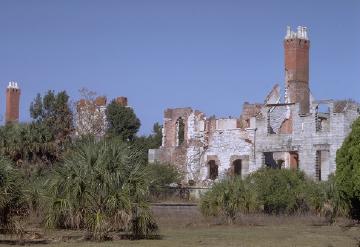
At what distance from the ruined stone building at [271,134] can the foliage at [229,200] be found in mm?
18032

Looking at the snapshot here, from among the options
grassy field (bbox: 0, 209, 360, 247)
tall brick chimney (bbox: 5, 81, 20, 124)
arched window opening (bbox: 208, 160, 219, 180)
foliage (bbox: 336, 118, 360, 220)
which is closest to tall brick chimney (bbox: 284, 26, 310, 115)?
arched window opening (bbox: 208, 160, 219, 180)

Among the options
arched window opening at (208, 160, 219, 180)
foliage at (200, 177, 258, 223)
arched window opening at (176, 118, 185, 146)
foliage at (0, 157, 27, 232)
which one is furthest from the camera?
arched window opening at (176, 118, 185, 146)

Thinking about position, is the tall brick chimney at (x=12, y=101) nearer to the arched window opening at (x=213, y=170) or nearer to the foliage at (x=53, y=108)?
the foliage at (x=53, y=108)

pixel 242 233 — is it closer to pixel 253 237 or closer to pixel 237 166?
pixel 253 237

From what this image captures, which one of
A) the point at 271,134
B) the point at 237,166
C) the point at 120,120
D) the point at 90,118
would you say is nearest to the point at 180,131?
the point at 120,120

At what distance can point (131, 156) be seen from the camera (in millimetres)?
21266

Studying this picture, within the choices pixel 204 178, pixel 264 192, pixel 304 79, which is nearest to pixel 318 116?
pixel 304 79

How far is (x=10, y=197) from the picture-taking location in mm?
18797

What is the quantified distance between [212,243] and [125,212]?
305 centimetres

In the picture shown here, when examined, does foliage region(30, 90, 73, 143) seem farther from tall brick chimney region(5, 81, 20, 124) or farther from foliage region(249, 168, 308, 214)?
foliage region(249, 168, 308, 214)

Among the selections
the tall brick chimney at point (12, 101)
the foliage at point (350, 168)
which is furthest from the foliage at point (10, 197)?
the tall brick chimney at point (12, 101)

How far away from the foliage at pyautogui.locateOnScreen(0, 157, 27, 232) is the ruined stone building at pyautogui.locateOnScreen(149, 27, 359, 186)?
32.6m

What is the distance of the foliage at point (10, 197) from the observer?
1869cm

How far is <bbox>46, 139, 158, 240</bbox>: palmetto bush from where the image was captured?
19.9m
